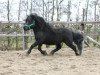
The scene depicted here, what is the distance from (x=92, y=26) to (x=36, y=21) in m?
4.47

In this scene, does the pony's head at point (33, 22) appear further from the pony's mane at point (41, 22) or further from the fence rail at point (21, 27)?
the fence rail at point (21, 27)

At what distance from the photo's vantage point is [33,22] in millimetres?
8188

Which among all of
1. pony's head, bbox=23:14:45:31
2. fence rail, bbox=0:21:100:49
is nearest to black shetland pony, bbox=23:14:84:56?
A: pony's head, bbox=23:14:45:31

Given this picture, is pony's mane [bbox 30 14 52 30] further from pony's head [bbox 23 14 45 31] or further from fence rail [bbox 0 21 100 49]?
fence rail [bbox 0 21 100 49]

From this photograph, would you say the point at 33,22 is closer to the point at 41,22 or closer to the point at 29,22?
the point at 29,22

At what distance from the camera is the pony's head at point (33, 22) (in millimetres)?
8133

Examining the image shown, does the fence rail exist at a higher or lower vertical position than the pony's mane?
lower

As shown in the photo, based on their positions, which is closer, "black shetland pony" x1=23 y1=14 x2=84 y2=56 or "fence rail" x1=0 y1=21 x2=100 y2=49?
"black shetland pony" x1=23 y1=14 x2=84 y2=56

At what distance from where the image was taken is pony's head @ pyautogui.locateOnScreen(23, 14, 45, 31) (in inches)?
Result: 320

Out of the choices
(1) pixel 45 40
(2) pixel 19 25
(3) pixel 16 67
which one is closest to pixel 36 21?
(1) pixel 45 40

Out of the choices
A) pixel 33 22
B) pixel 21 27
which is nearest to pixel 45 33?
pixel 33 22

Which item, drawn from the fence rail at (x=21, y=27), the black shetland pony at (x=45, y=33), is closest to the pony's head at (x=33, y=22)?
the black shetland pony at (x=45, y=33)

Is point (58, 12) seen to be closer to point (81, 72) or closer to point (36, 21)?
point (36, 21)

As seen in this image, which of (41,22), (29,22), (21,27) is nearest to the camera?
(29,22)
